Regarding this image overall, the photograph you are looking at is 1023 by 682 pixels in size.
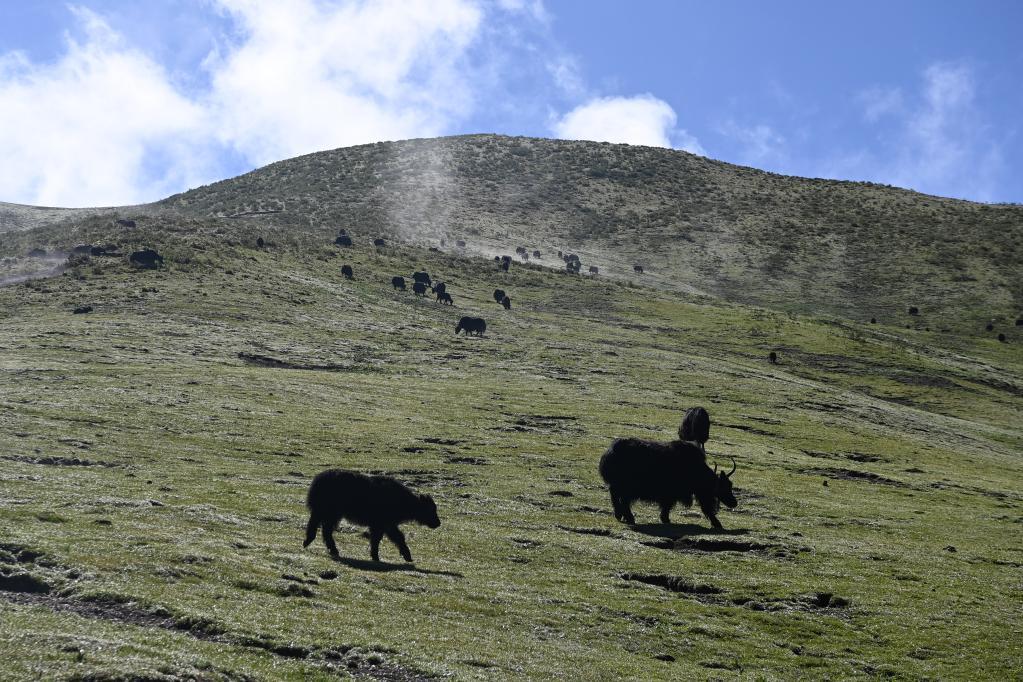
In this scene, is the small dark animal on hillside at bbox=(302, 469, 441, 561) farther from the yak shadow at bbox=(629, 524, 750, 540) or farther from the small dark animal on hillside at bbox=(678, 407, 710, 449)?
the small dark animal on hillside at bbox=(678, 407, 710, 449)

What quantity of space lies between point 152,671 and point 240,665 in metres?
1.42

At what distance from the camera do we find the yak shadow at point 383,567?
2183 cm

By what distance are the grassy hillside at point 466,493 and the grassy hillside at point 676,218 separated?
139ft

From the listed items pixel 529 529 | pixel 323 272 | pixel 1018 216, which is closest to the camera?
pixel 529 529

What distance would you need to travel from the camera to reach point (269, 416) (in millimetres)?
43719

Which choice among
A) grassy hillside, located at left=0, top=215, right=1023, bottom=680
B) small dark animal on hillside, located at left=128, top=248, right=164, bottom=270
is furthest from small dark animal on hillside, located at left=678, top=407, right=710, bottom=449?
small dark animal on hillside, located at left=128, top=248, right=164, bottom=270

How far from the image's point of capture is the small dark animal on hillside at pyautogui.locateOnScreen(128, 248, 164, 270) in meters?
81.0

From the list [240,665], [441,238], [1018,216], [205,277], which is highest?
[1018,216]

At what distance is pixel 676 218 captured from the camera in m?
160

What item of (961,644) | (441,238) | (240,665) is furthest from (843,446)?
(441,238)

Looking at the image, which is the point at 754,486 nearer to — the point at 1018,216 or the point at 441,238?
the point at 441,238

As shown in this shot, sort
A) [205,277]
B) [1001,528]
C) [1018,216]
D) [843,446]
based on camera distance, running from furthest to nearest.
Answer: [1018,216], [205,277], [843,446], [1001,528]

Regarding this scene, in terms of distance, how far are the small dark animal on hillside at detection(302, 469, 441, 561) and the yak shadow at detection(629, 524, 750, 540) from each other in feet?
27.6

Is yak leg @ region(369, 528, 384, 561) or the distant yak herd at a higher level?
the distant yak herd
